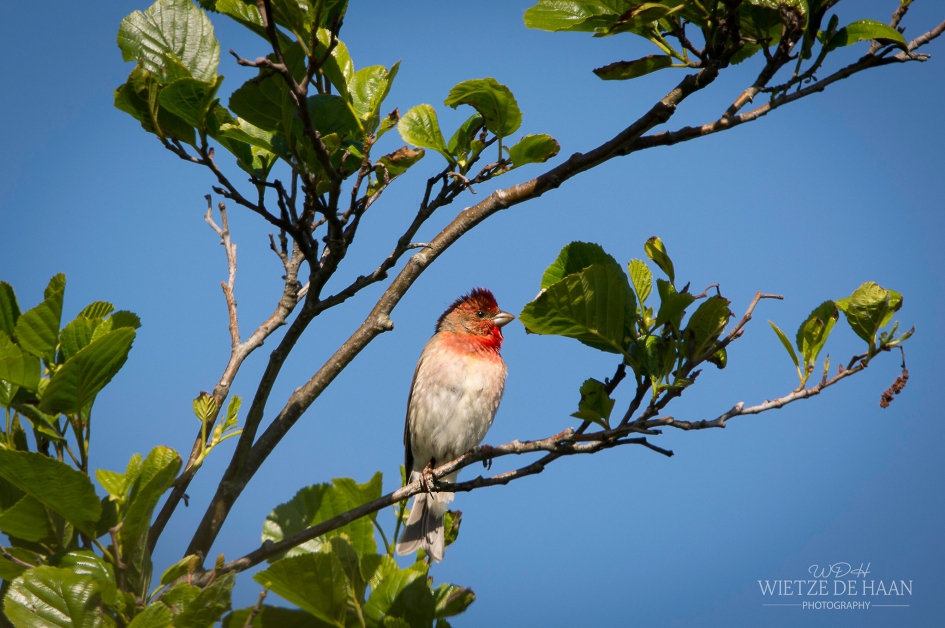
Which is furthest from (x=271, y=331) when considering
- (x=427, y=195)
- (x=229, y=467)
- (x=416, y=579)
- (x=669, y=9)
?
(x=669, y=9)

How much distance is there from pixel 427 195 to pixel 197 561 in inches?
64.8

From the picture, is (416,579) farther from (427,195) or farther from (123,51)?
(123,51)

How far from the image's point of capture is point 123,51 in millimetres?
3021

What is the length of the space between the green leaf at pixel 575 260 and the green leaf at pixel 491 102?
0.56m

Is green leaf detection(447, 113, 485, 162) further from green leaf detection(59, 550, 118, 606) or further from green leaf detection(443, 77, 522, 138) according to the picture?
green leaf detection(59, 550, 118, 606)

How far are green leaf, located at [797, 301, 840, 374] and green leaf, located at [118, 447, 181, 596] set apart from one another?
2545 mm

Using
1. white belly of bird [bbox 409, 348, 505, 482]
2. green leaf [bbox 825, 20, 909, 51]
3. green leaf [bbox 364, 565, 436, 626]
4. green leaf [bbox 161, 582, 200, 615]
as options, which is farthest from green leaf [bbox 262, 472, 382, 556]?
white belly of bird [bbox 409, 348, 505, 482]

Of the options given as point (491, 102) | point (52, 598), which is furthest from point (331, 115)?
point (52, 598)

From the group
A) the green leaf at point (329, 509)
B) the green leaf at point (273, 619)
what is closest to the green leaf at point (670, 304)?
the green leaf at point (329, 509)

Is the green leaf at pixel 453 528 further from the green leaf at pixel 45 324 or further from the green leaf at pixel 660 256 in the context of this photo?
the green leaf at pixel 45 324

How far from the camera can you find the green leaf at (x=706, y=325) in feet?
10.6

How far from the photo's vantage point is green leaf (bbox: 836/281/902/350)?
3.24 m

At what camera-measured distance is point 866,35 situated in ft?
10.4

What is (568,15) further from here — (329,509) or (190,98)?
(329,509)
